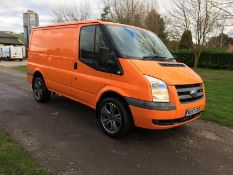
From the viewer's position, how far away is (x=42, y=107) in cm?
706

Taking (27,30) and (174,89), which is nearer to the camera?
(174,89)

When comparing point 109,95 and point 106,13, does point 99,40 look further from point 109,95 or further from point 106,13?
point 106,13

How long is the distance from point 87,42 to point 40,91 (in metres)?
2.67

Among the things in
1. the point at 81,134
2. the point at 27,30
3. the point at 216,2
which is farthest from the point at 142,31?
the point at 27,30

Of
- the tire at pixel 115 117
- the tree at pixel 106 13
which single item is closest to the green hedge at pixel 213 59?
the tree at pixel 106 13

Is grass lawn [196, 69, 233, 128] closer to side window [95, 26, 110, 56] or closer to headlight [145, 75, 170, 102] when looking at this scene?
headlight [145, 75, 170, 102]

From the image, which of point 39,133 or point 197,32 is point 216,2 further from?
point 39,133

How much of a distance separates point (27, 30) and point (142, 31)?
91.6ft

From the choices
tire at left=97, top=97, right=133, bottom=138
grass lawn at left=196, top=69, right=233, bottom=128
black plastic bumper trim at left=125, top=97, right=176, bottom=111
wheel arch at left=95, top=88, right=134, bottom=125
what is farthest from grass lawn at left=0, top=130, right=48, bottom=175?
grass lawn at left=196, top=69, right=233, bottom=128

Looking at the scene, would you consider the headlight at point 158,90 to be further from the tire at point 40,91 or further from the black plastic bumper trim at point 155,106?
the tire at point 40,91

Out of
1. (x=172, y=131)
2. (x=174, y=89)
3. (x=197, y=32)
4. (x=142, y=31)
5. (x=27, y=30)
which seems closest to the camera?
(x=174, y=89)

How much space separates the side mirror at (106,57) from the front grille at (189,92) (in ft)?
4.18

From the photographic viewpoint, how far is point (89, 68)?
5.39 meters

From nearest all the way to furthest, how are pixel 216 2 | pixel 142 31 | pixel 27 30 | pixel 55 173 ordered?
1. pixel 55 173
2. pixel 142 31
3. pixel 216 2
4. pixel 27 30
